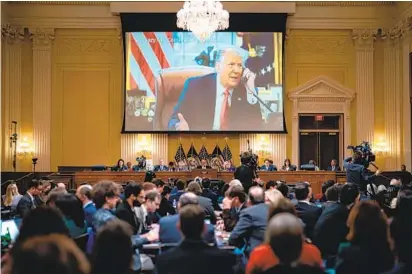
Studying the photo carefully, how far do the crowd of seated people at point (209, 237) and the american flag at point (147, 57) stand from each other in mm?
12326

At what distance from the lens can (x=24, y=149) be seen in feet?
66.4

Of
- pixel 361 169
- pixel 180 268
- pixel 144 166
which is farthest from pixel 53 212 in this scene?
pixel 144 166

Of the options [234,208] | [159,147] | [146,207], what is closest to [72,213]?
[146,207]

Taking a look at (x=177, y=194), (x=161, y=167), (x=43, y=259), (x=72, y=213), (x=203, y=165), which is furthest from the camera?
(x=161, y=167)

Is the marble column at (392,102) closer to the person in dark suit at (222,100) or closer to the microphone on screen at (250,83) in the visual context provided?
the microphone on screen at (250,83)

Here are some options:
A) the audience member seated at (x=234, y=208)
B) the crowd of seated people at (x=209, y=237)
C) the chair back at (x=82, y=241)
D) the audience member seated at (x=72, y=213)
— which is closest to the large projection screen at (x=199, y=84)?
the crowd of seated people at (x=209, y=237)

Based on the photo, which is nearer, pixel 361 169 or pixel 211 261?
pixel 211 261

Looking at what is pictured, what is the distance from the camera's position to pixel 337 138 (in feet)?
68.0

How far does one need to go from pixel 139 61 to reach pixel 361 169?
35.1 ft

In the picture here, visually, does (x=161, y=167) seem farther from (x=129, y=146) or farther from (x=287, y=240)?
(x=287, y=240)

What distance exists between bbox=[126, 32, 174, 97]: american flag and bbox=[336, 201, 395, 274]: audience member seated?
1610 centimetres

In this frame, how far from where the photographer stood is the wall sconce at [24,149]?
20234 mm

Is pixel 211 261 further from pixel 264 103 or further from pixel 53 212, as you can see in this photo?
pixel 264 103

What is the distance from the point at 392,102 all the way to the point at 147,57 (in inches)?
331
